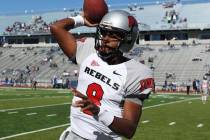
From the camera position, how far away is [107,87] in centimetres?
314

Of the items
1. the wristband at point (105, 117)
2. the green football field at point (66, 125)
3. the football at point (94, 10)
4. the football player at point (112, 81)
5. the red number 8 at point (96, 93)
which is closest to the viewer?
the wristband at point (105, 117)

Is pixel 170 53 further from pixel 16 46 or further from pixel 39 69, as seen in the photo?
pixel 16 46

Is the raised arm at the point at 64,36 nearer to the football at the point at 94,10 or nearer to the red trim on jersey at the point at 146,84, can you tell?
the football at the point at 94,10

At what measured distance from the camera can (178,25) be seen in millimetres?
48281

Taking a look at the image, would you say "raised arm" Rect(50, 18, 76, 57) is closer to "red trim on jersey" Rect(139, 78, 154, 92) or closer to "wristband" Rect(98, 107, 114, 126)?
"red trim on jersey" Rect(139, 78, 154, 92)

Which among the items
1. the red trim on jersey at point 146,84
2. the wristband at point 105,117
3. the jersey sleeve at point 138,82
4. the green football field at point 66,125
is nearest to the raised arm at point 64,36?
the jersey sleeve at point 138,82

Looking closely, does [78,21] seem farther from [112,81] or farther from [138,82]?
[138,82]

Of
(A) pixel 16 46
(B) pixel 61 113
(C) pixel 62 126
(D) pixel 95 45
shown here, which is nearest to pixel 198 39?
(A) pixel 16 46

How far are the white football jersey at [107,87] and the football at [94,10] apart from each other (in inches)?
15.1

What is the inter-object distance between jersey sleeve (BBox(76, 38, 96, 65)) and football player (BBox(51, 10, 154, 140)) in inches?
0.7

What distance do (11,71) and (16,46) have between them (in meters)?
10.2

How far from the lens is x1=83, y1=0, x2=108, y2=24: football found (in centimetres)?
351

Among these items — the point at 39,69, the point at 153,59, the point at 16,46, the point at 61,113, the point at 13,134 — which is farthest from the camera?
the point at 16,46

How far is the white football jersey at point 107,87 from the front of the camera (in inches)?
122
